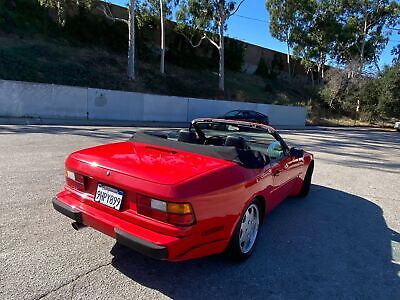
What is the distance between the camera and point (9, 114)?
1582 centimetres

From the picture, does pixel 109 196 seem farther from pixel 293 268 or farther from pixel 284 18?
pixel 284 18

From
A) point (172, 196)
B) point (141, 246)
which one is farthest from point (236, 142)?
point (141, 246)

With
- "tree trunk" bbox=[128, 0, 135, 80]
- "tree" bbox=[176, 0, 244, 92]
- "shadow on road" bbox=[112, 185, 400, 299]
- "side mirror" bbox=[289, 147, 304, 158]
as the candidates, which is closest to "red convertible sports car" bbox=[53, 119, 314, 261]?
"shadow on road" bbox=[112, 185, 400, 299]

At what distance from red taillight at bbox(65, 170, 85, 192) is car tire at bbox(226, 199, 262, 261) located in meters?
1.47

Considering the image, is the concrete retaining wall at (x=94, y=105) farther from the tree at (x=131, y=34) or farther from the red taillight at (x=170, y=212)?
the red taillight at (x=170, y=212)

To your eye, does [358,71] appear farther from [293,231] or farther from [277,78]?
[293,231]

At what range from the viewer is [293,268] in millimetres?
3270

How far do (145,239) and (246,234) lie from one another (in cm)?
118

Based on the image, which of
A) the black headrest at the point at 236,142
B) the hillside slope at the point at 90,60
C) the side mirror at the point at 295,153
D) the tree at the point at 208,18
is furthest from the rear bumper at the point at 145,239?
the tree at the point at 208,18

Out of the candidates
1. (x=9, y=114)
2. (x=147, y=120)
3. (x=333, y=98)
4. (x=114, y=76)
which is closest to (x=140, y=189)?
(x=9, y=114)

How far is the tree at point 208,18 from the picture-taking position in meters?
31.1

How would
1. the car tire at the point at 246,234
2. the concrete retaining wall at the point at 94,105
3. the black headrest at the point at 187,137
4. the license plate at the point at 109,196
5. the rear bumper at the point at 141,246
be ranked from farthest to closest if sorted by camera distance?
the concrete retaining wall at the point at 94,105 < the black headrest at the point at 187,137 < the car tire at the point at 246,234 < the license plate at the point at 109,196 < the rear bumper at the point at 141,246

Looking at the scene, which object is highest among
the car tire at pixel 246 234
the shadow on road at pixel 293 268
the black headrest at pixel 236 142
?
the black headrest at pixel 236 142

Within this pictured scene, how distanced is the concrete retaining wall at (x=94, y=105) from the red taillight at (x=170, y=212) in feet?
51.4
